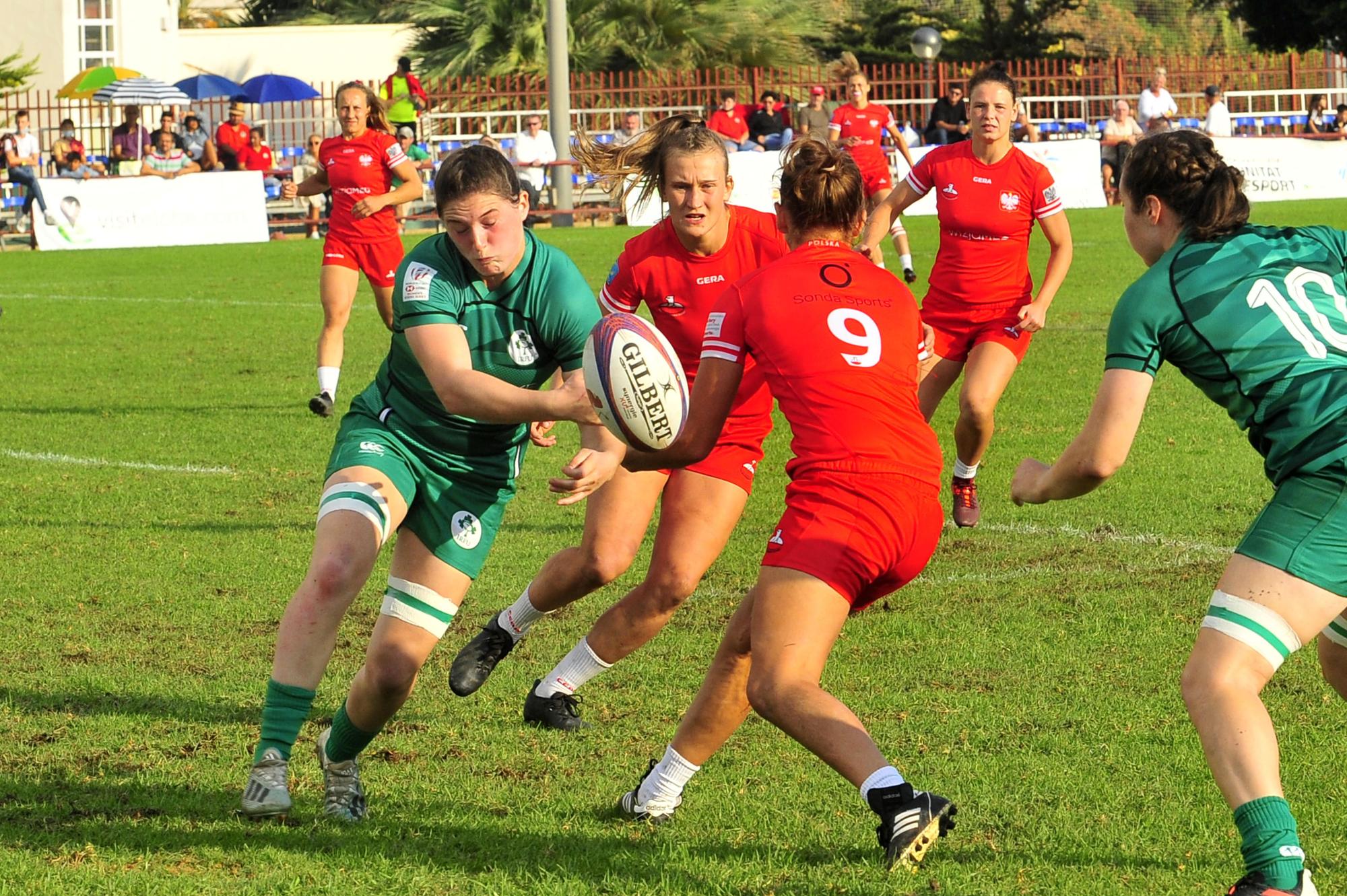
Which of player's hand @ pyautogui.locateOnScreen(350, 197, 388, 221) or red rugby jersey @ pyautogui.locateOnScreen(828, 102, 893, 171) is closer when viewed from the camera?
player's hand @ pyautogui.locateOnScreen(350, 197, 388, 221)

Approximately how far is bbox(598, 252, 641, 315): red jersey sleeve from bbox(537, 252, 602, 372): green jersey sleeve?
0.98 meters

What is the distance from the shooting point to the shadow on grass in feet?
18.9

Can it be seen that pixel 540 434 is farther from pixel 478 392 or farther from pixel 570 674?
pixel 570 674

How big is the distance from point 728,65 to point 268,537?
35048mm

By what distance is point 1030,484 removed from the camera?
13.4 feet

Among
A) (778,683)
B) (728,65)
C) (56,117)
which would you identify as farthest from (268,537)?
(56,117)

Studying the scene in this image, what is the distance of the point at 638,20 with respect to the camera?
1652 inches

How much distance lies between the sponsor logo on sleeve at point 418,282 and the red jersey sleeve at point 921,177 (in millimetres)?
4830

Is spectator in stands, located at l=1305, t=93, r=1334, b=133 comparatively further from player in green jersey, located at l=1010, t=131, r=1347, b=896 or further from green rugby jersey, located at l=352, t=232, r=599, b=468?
player in green jersey, located at l=1010, t=131, r=1347, b=896

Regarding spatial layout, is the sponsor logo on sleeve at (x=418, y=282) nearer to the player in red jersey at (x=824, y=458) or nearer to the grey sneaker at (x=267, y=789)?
the player in red jersey at (x=824, y=458)

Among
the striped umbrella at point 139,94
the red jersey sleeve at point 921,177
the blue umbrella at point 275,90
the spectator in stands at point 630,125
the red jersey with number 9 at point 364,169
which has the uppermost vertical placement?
the blue umbrella at point 275,90

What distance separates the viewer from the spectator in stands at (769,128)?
3005cm

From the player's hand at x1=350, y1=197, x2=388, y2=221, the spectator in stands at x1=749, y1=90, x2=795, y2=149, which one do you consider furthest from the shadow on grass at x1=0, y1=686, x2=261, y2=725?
the spectator in stands at x1=749, y1=90, x2=795, y2=149

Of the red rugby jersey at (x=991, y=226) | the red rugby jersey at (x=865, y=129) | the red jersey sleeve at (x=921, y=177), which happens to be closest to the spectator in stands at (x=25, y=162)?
the red rugby jersey at (x=865, y=129)
